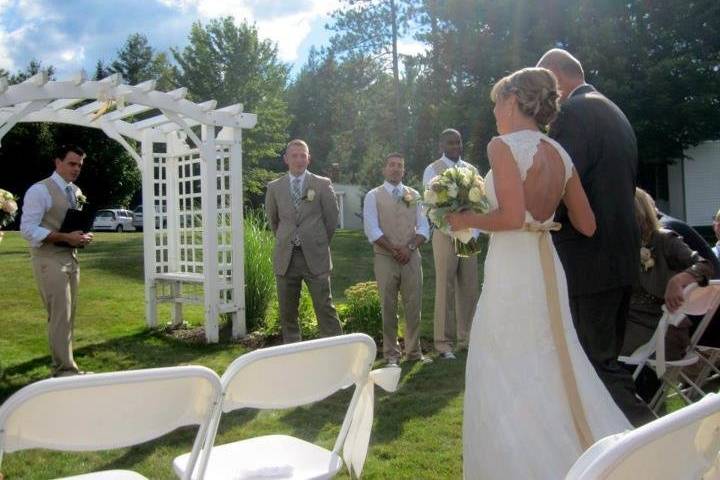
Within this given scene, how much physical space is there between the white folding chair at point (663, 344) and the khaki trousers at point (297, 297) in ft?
10.2

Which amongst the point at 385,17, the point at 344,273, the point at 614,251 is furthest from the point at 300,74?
the point at 614,251

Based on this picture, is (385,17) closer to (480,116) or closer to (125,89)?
(480,116)

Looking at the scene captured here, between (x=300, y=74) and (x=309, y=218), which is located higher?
(x=300, y=74)

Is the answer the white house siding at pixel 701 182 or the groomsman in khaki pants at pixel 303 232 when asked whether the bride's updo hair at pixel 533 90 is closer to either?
the groomsman in khaki pants at pixel 303 232

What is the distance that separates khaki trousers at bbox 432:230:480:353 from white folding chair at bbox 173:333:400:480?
3970 mm

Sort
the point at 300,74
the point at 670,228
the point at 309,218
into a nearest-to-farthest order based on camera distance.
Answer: the point at 670,228, the point at 309,218, the point at 300,74

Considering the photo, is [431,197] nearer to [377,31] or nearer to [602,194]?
[602,194]

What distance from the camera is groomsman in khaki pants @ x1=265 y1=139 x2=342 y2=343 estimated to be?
6871 millimetres

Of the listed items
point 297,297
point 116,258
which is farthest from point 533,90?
point 116,258

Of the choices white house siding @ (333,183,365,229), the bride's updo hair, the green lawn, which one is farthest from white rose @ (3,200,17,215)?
white house siding @ (333,183,365,229)

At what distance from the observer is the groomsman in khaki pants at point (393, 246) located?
6.85 metres

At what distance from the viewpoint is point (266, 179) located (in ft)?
133

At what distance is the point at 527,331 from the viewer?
3.21 m

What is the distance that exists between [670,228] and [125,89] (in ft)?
17.6
